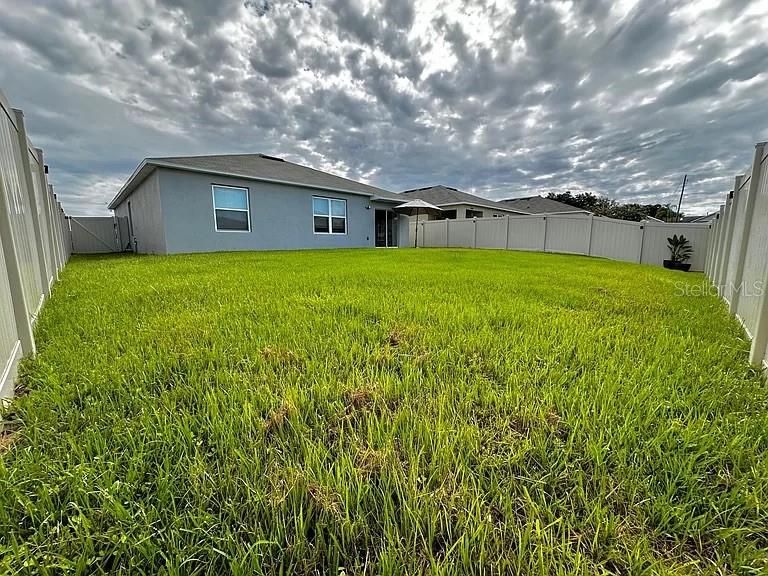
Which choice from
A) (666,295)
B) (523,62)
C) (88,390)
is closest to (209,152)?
(523,62)

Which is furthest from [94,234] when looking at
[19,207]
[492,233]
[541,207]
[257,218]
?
[541,207]

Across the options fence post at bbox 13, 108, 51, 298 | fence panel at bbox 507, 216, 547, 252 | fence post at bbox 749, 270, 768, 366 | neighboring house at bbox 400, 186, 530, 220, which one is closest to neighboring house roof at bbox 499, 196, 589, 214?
neighboring house at bbox 400, 186, 530, 220

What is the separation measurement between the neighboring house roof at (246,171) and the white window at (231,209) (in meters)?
0.64

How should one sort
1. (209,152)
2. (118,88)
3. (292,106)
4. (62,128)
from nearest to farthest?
(118,88), (62,128), (292,106), (209,152)

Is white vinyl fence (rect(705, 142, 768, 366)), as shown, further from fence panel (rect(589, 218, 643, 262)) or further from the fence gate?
the fence gate

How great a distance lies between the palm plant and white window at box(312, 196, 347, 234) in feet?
40.8

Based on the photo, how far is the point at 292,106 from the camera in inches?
544

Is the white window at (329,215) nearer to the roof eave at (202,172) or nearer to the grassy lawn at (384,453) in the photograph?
the roof eave at (202,172)

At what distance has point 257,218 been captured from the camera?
466 inches

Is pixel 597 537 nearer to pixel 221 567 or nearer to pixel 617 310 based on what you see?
pixel 221 567

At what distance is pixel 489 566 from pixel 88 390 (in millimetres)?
1968

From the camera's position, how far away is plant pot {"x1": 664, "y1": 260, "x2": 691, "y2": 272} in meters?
10.1

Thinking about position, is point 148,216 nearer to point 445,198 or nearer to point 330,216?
point 330,216

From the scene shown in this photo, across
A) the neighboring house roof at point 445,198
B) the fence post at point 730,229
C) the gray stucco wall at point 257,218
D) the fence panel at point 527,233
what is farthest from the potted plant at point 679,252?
the neighboring house roof at point 445,198
